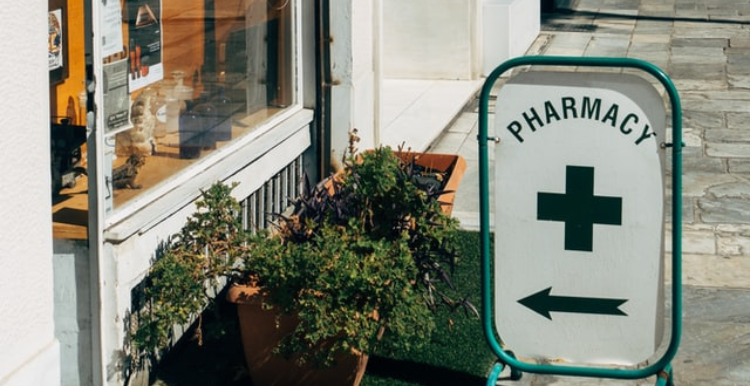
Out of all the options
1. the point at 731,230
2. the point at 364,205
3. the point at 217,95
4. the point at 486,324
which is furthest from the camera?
the point at 731,230

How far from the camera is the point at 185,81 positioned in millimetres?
5473

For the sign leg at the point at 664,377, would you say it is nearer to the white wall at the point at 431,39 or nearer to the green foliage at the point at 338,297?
the green foliage at the point at 338,297

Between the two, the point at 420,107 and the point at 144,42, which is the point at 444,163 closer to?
the point at 144,42

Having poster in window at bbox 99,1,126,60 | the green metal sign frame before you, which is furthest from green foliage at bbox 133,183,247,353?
the green metal sign frame

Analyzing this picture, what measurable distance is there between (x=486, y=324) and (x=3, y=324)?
1.90 m

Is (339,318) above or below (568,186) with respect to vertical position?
below

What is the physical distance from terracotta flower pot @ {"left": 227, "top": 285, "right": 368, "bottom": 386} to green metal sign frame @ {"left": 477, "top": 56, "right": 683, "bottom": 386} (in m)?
0.62

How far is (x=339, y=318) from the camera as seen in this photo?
14.3 feet

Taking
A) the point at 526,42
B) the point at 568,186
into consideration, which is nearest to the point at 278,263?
the point at 568,186

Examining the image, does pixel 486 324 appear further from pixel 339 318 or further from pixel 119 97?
pixel 119 97

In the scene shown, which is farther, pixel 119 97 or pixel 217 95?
pixel 217 95

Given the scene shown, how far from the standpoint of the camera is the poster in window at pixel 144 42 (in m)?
4.80

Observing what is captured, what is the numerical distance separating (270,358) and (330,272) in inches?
22.5

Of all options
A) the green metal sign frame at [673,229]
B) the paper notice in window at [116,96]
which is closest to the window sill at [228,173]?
the paper notice in window at [116,96]
